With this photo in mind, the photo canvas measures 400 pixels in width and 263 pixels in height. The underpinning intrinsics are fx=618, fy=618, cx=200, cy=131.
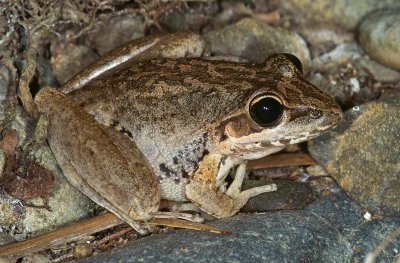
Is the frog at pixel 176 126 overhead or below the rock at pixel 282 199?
overhead

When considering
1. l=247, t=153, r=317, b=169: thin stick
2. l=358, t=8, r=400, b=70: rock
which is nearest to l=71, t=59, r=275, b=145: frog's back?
l=247, t=153, r=317, b=169: thin stick

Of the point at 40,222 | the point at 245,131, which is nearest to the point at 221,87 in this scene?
the point at 245,131

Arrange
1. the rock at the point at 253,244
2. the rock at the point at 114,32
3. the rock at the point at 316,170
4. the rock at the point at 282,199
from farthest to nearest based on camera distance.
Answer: the rock at the point at 114,32 → the rock at the point at 316,170 → the rock at the point at 282,199 → the rock at the point at 253,244

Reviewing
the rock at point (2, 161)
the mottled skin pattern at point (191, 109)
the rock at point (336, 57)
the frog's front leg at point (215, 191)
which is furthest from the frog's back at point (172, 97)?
the rock at point (336, 57)

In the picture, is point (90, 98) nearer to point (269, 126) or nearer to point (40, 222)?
point (40, 222)

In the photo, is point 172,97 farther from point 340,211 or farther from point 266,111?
point 340,211

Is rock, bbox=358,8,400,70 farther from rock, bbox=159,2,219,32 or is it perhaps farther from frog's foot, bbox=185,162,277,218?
frog's foot, bbox=185,162,277,218

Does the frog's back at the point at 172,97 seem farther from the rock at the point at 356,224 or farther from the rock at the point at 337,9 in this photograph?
the rock at the point at 337,9
